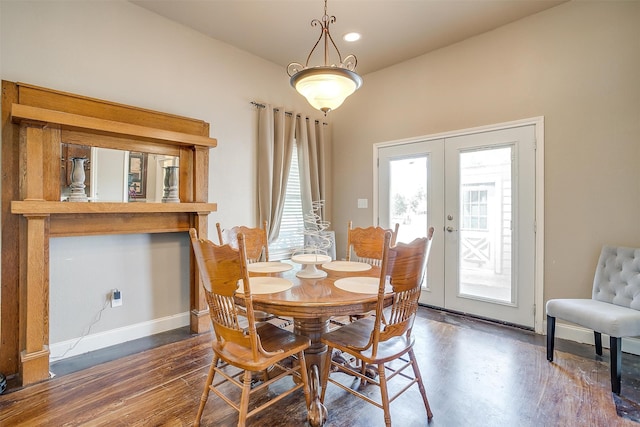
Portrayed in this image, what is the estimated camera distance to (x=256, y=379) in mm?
2115

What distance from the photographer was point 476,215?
3459 mm

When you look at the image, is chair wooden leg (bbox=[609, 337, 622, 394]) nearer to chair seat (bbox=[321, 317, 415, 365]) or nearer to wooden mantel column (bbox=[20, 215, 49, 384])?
chair seat (bbox=[321, 317, 415, 365])

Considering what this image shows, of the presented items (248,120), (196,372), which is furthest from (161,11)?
(196,372)

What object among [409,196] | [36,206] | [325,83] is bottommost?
[36,206]

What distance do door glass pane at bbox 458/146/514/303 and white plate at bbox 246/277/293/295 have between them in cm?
240

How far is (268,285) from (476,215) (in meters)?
2.58

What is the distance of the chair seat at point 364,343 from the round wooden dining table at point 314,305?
154 millimetres

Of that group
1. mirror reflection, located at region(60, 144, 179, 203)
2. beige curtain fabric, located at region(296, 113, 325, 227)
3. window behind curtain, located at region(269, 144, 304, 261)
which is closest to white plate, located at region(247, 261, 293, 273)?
mirror reflection, located at region(60, 144, 179, 203)

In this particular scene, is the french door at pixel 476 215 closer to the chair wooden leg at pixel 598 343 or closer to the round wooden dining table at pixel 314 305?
the chair wooden leg at pixel 598 343

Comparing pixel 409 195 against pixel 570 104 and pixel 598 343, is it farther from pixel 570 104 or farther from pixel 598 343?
A: pixel 598 343

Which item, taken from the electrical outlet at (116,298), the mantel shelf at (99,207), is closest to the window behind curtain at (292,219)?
the mantel shelf at (99,207)

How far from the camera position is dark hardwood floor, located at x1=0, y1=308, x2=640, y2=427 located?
182cm

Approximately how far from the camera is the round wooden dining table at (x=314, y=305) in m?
1.57

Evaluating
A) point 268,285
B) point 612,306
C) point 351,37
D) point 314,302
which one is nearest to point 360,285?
point 314,302
